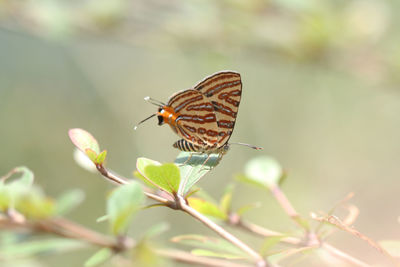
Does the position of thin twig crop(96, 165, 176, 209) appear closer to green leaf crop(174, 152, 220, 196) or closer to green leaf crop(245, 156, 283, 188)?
green leaf crop(174, 152, 220, 196)

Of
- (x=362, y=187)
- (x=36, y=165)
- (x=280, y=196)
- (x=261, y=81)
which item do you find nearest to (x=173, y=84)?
(x=261, y=81)

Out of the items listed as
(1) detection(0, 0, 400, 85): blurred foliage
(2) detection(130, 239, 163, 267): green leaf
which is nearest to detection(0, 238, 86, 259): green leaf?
(2) detection(130, 239, 163, 267): green leaf

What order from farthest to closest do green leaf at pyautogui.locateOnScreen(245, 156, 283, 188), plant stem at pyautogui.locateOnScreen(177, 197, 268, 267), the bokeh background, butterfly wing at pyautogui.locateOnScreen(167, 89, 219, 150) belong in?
the bokeh background → butterfly wing at pyautogui.locateOnScreen(167, 89, 219, 150) → green leaf at pyautogui.locateOnScreen(245, 156, 283, 188) → plant stem at pyautogui.locateOnScreen(177, 197, 268, 267)

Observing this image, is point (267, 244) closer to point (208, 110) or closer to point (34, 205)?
Result: point (34, 205)

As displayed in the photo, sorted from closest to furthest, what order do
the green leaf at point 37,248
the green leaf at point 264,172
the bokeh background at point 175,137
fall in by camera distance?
1. the green leaf at point 37,248
2. the green leaf at point 264,172
3. the bokeh background at point 175,137

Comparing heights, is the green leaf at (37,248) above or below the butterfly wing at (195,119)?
below

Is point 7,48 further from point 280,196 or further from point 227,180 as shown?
point 280,196

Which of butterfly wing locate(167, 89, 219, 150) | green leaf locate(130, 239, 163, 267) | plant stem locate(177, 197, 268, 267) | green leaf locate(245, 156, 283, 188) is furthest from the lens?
butterfly wing locate(167, 89, 219, 150)

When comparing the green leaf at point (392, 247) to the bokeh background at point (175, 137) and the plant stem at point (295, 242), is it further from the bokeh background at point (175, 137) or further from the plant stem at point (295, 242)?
the bokeh background at point (175, 137)

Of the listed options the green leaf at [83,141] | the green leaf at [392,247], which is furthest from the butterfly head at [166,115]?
the green leaf at [392,247]
